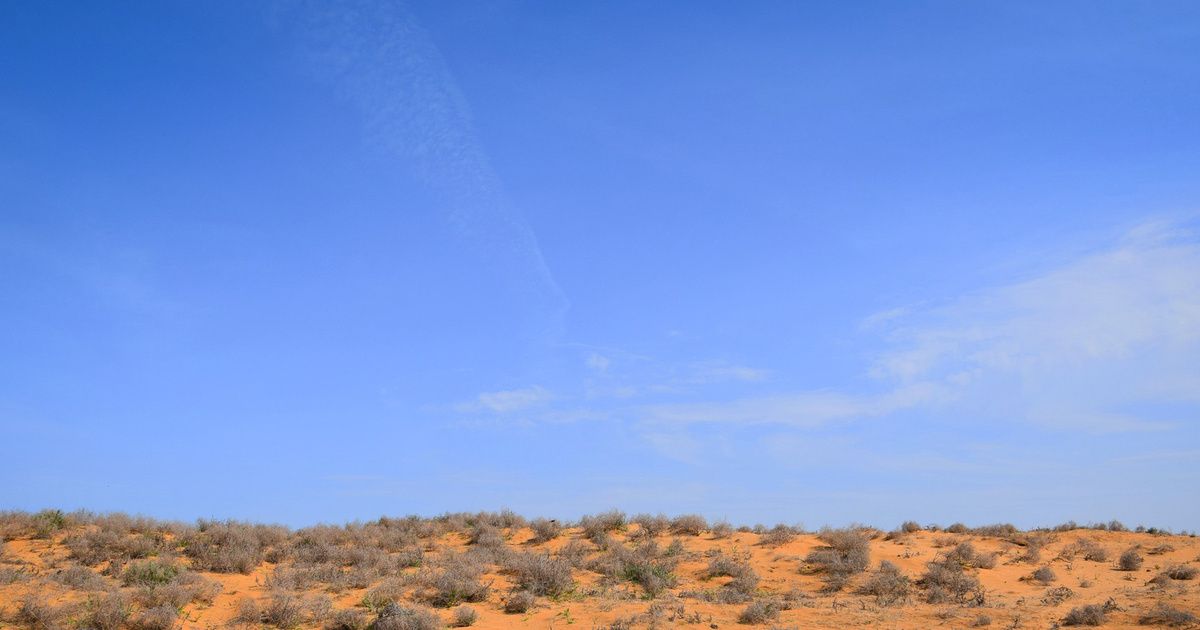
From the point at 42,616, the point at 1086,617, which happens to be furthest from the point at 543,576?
the point at 1086,617

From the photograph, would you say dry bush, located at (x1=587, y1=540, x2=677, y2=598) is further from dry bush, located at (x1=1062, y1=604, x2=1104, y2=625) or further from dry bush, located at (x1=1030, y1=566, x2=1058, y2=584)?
dry bush, located at (x1=1030, y1=566, x2=1058, y2=584)

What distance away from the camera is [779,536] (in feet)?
72.7

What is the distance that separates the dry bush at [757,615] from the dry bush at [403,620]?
6.30 m

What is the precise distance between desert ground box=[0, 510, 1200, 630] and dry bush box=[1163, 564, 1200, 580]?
0.14 ft

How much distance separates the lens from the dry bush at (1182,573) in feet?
62.3

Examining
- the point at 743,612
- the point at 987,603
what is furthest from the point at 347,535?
the point at 987,603

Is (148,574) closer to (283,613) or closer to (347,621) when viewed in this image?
(283,613)

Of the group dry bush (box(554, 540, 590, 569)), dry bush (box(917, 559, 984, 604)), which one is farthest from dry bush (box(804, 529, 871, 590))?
dry bush (box(554, 540, 590, 569))

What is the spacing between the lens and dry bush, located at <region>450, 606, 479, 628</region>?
13977mm

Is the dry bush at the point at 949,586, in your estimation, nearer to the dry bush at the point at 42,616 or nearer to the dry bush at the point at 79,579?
the dry bush at the point at 42,616

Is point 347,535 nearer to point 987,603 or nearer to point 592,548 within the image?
point 592,548

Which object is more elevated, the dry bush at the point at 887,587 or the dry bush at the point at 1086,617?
the dry bush at the point at 887,587

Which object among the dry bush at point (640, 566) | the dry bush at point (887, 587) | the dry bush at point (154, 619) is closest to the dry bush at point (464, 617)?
the dry bush at point (640, 566)

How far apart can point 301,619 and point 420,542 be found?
7777 mm
